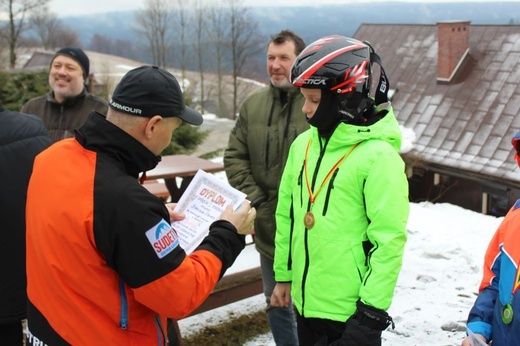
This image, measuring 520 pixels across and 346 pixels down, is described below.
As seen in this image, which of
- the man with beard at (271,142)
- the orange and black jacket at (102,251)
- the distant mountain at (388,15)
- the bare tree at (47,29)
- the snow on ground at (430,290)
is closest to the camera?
the orange and black jacket at (102,251)

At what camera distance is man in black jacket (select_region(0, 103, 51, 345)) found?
2.79 m

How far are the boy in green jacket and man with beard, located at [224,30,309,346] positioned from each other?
834mm

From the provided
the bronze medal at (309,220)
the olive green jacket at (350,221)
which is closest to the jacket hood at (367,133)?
the olive green jacket at (350,221)

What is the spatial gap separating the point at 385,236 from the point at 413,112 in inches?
727

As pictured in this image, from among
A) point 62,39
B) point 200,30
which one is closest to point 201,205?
point 200,30

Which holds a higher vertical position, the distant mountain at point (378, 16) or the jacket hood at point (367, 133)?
the jacket hood at point (367, 133)

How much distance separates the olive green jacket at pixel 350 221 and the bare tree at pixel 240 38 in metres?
48.5

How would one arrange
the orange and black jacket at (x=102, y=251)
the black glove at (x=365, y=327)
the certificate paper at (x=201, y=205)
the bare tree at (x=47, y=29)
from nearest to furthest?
the orange and black jacket at (x=102, y=251), the black glove at (x=365, y=327), the certificate paper at (x=201, y=205), the bare tree at (x=47, y=29)

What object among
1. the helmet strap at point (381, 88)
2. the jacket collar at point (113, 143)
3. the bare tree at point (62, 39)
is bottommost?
the bare tree at point (62, 39)

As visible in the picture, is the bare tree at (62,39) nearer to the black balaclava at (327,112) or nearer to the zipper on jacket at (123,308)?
the black balaclava at (327,112)

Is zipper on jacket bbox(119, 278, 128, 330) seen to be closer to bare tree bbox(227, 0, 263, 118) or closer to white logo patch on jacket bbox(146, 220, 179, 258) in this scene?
white logo patch on jacket bbox(146, 220, 179, 258)

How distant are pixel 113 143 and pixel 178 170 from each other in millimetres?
3067

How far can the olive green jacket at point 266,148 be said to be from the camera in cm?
350

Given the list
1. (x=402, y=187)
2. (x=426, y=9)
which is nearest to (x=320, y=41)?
(x=402, y=187)
